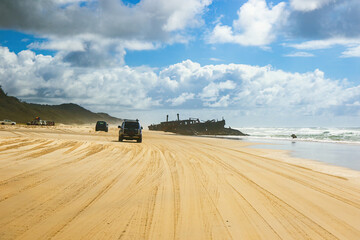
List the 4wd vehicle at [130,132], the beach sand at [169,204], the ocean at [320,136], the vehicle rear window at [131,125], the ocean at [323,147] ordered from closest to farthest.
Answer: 1. the beach sand at [169,204]
2. the ocean at [323,147]
3. the 4wd vehicle at [130,132]
4. the vehicle rear window at [131,125]
5. the ocean at [320,136]

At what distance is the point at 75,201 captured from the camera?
606 centimetres

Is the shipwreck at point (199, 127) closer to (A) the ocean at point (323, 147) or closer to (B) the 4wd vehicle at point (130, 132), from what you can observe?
(A) the ocean at point (323, 147)

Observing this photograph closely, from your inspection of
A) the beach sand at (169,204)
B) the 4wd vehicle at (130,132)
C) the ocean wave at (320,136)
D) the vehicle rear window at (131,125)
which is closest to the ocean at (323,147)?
the ocean wave at (320,136)

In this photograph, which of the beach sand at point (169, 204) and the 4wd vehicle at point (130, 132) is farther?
the 4wd vehicle at point (130, 132)

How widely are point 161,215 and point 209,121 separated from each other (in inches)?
2521

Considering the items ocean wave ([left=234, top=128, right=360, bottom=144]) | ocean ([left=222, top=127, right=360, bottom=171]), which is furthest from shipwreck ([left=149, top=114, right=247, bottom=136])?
ocean ([left=222, top=127, right=360, bottom=171])

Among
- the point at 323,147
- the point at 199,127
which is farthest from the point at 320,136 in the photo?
the point at 323,147

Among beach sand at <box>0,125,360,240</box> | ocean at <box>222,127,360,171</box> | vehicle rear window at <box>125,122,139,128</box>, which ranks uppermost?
vehicle rear window at <box>125,122,139,128</box>

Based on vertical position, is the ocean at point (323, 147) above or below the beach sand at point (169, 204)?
above

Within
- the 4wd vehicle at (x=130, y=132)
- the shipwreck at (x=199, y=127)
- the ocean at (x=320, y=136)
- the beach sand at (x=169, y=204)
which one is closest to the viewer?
the beach sand at (x=169, y=204)

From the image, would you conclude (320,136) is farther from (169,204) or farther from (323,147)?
(169,204)

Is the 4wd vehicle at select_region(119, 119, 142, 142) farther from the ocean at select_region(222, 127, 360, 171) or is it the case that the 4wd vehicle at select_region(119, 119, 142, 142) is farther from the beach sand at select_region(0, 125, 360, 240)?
the beach sand at select_region(0, 125, 360, 240)

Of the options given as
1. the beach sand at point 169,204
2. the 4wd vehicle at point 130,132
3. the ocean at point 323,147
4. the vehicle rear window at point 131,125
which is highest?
the vehicle rear window at point 131,125

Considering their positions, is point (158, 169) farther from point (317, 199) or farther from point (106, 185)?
point (317, 199)
